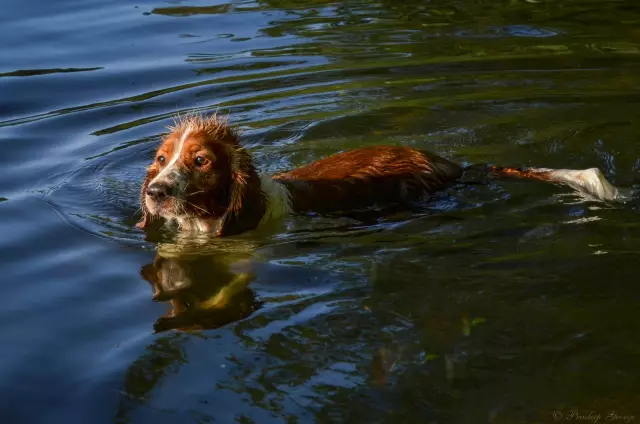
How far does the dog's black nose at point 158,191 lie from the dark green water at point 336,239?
447 millimetres

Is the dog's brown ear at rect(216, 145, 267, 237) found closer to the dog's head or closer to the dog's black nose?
the dog's head

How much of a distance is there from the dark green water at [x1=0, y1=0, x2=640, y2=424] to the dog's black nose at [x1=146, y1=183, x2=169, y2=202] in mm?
447

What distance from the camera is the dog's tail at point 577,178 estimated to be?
7633mm

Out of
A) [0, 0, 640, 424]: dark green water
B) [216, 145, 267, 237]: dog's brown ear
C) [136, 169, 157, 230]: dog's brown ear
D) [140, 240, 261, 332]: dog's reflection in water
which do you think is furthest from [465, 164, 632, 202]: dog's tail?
[136, 169, 157, 230]: dog's brown ear

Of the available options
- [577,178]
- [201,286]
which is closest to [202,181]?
[201,286]

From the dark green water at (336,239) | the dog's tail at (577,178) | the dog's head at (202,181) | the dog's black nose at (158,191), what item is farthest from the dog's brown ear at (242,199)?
the dog's tail at (577,178)

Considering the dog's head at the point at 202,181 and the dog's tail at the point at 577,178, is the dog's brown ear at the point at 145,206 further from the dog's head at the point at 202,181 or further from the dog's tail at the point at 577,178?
the dog's tail at the point at 577,178

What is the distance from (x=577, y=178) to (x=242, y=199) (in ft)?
8.22

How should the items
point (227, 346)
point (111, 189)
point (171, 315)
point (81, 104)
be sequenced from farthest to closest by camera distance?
point (81, 104), point (111, 189), point (171, 315), point (227, 346)

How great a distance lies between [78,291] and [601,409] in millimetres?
3312

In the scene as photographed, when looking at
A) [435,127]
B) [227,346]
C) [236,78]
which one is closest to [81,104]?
[236,78]

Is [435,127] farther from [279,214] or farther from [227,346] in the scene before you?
[227,346]

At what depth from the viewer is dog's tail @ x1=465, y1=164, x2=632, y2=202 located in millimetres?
7633

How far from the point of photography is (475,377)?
5.13m
